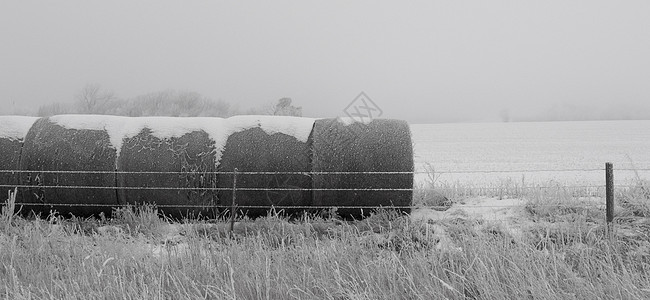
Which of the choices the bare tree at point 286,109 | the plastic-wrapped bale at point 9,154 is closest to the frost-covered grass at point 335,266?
the plastic-wrapped bale at point 9,154

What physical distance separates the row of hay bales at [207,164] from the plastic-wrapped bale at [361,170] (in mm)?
13

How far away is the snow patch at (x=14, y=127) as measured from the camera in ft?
26.1

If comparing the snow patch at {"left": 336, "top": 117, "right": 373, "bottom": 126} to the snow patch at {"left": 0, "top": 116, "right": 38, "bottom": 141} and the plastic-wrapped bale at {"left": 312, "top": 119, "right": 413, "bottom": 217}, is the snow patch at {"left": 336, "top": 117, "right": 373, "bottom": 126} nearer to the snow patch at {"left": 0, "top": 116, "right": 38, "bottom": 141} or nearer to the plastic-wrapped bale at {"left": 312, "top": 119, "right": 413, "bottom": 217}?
the plastic-wrapped bale at {"left": 312, "top": 119, "right": 413, "bottom": 217}

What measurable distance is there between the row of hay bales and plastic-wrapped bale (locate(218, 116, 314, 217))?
0.04ft

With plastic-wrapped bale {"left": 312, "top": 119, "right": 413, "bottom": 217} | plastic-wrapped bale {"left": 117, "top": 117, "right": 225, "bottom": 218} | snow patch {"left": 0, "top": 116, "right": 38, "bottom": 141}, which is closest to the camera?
plastic-wrapped bale {"left": 312, "top": 119, "right": 413, "bottom": 217}

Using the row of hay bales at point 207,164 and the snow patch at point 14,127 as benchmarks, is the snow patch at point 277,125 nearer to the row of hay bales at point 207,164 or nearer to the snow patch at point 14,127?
the row of hay bales at point 207,164

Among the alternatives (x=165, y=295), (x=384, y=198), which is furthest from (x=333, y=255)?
(x=384, y=198)

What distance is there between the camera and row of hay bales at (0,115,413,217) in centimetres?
743

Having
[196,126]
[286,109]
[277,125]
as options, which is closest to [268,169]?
[277,125]

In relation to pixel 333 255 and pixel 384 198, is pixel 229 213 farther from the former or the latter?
pixel 333 255

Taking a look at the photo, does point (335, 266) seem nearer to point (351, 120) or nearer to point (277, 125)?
point (277, 125)

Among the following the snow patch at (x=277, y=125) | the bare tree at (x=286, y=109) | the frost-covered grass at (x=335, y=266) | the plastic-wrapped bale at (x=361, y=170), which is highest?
the bare tree at (x=286, y=109)

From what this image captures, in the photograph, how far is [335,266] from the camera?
4750 mm

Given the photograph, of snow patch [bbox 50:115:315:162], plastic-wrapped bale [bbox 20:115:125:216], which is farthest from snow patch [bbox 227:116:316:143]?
plastic-wrapped bale [bbox 20:115:125:216]
